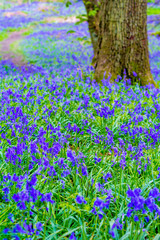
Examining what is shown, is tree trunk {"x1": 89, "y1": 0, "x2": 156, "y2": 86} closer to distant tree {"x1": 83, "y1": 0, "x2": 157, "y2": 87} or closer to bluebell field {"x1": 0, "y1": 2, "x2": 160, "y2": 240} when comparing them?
distant tree {"x1": 83, "y1": 0, "x2": 157, "y2": 87}

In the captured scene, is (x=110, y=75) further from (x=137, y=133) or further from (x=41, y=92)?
(x=137, y=133)

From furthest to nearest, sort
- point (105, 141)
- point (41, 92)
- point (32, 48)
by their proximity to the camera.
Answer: point (32, 48) → point (41, 92) → point (105, 141)

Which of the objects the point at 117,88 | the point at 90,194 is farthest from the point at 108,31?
the point at 90,194

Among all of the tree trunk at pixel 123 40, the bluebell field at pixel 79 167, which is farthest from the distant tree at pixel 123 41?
the bluebell field at pixel 79 167

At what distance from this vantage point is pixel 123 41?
600cm

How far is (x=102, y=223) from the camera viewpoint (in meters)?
1.94

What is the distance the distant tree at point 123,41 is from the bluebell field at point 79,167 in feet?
1.32

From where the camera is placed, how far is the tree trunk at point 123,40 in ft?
19.2

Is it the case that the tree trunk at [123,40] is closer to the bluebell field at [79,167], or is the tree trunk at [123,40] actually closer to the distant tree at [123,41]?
the distant tree at [123,41]

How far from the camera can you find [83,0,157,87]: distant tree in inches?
231

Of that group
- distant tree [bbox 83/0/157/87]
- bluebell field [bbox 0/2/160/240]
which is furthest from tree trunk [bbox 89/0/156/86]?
bluebell field [bbox 0/2/160/240]

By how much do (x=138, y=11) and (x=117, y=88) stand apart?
2.05m

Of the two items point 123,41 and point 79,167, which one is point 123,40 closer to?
point 123,41

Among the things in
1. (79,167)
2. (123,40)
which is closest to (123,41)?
(123,40)
